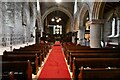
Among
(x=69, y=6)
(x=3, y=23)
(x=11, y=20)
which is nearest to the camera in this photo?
(x=3, y=23)

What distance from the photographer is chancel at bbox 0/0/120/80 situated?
15.7 feet

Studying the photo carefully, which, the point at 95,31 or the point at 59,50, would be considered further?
the point at 59,50

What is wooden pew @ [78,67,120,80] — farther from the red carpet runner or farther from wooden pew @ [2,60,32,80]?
the red carpet runner

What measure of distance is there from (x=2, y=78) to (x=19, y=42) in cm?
944

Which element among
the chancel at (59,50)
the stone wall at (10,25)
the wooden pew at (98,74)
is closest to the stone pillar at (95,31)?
the chancel at (59,50)

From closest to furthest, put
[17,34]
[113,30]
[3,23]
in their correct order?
[3,23] < [17,34] < [113,30]

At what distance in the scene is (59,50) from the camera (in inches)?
696

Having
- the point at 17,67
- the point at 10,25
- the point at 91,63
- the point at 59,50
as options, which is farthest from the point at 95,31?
the point at 17,67

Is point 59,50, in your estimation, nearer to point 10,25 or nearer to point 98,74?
point 10,25

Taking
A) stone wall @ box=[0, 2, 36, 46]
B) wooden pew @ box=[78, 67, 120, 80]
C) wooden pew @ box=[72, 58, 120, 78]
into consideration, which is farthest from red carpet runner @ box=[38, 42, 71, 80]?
stone wall @ box=[0, 2, 36, 46]

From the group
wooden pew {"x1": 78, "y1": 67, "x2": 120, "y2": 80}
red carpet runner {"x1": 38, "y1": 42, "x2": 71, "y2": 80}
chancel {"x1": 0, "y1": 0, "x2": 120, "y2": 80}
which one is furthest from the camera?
red carpet runner {"x1": 38, "y1": 42, "x2": 71, "y2": 80}

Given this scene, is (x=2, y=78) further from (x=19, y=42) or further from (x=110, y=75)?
(x=19, y=42)

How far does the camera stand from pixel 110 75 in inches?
144

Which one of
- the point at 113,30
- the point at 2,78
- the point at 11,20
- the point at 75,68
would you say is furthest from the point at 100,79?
the point at 113,30
